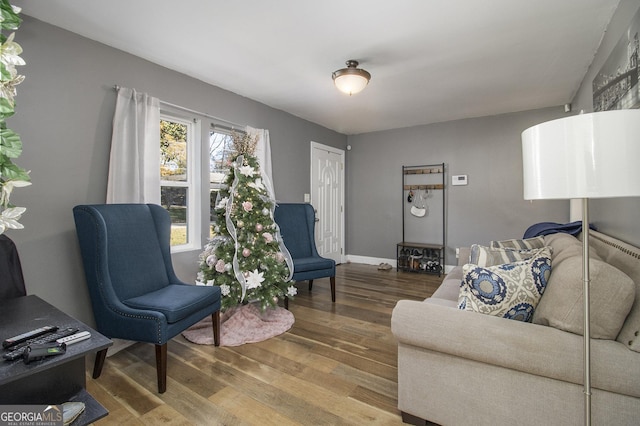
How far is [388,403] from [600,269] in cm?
126

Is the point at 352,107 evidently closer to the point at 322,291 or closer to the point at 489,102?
the point at 489,102

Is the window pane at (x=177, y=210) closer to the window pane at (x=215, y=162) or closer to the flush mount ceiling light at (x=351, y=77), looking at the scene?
the window pane at (x=215, y=162)

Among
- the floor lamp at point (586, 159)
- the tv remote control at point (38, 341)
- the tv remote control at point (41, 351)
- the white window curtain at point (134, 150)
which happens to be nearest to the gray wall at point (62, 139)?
the white window curtain at point (134, 150)

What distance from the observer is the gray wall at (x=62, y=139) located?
2.05m

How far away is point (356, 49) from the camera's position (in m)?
2.54

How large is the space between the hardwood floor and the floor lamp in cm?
118

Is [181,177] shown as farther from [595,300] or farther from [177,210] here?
[595,300]

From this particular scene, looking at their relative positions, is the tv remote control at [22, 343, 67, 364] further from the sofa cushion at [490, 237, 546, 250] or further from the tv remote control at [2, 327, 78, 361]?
the sofa cushion at [490, 237, 546, 250]

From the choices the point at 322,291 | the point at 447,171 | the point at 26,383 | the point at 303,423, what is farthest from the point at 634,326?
the point at 447,171

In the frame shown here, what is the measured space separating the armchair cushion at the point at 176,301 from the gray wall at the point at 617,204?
262cm

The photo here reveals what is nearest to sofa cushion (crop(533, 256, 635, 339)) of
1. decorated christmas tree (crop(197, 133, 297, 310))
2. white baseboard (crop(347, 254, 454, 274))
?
decorated christmas tree (crop(197, 133, 297, 310))

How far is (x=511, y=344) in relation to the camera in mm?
1308

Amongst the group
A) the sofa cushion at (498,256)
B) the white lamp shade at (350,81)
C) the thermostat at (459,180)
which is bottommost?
the sofa cushion at (498,256)

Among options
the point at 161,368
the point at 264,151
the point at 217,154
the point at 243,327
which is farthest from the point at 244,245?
the point at 264,151
